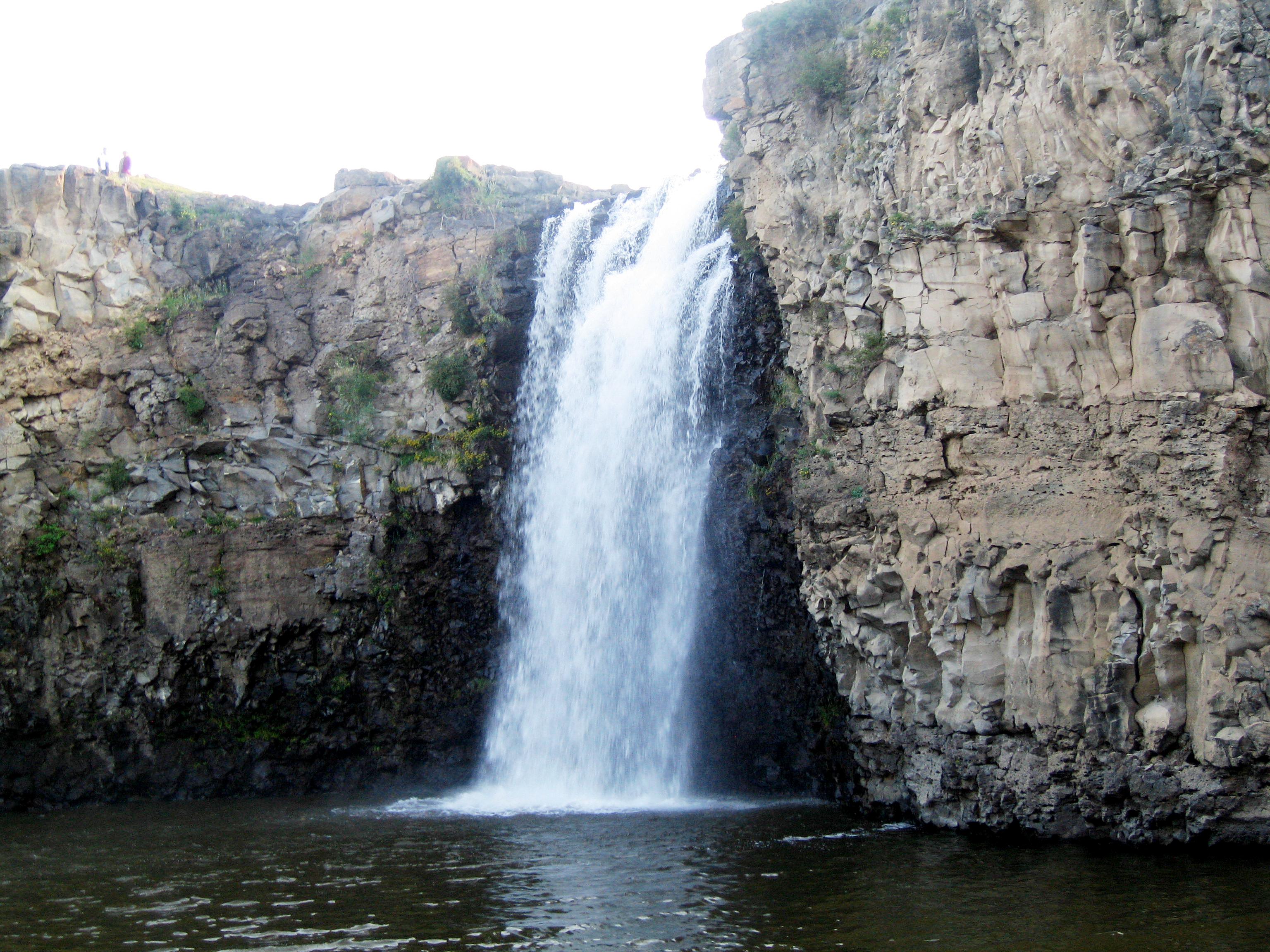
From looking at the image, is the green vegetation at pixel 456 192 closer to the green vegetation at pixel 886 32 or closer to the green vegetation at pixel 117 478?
the green vegetation at pixel 117 478

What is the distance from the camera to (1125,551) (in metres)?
12.2

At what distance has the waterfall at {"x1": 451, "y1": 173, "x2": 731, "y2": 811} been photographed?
17141mm

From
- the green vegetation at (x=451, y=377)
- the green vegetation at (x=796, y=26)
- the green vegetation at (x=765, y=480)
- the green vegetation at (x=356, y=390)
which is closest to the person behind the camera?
the green vegetation at (x=765, y=480)

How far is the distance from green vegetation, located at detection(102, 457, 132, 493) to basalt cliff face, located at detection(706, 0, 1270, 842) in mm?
13285

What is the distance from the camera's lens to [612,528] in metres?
18.6

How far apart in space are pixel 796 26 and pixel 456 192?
900cm

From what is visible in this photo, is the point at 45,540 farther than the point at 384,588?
No

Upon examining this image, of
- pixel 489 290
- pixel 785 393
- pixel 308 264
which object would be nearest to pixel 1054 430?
pixel 785 393

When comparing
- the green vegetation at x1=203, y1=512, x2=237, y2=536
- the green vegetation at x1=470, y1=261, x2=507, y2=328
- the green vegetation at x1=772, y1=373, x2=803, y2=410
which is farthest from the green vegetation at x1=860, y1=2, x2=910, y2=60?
the green vegetation at x1=203, y1=512, x2=237, y2=536

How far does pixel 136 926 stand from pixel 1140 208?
13.5m

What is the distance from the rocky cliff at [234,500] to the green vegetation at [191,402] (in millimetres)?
46

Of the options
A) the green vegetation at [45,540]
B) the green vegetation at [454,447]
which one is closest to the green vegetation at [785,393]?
the green vegetation at [454,447]

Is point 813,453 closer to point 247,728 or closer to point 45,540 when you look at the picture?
point 247,728

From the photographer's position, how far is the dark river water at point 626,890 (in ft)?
27.4
